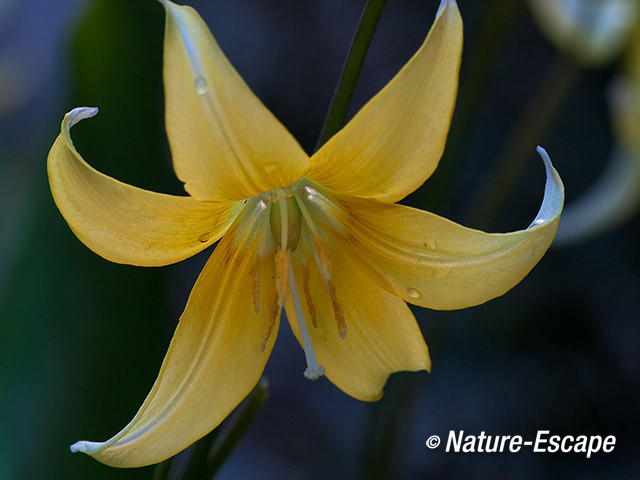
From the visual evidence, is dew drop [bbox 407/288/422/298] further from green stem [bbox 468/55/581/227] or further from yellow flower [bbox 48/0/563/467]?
green stem [bbox 468/55/581/227]

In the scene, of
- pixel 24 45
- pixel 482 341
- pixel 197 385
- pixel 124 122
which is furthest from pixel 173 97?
pixel 24 45

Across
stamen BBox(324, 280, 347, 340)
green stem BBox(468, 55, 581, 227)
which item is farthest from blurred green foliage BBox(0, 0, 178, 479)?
green stem BBox(468, 55, 581, 227)

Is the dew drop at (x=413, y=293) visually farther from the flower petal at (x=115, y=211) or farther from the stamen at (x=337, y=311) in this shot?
the flower petal at (x=115, y=211)

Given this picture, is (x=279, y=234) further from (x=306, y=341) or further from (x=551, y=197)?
(x=551, y=197)

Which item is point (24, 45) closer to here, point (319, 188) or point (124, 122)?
point (124, 122)

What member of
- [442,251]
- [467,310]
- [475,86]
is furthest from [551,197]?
[467,310]

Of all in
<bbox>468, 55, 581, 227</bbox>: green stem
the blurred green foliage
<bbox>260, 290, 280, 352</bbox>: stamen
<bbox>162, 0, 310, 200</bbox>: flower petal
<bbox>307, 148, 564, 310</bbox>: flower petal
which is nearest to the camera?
<bbox>162, 0, 310, 200</bbox>: flower petal

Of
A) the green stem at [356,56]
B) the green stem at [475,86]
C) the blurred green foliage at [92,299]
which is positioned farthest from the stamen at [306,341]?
the green stem at [475,86]
